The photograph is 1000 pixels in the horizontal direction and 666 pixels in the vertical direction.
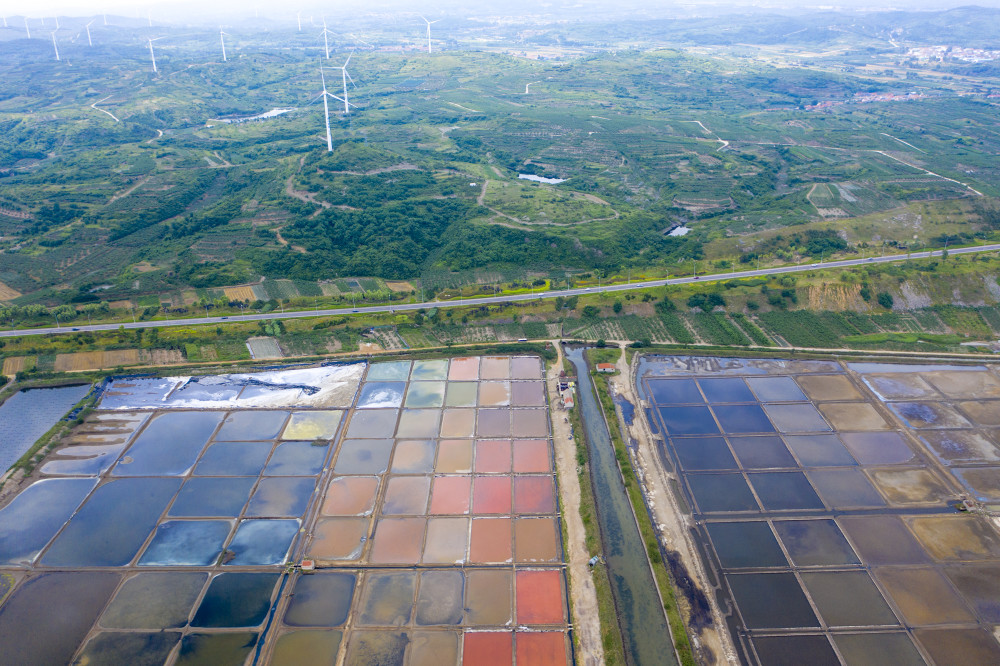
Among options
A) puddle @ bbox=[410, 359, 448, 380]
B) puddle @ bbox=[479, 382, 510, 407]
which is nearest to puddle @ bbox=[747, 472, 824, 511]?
puddle @ bbox=[479, 382, 510, 407]

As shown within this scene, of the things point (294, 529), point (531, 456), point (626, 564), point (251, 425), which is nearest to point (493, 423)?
point (531, 456)

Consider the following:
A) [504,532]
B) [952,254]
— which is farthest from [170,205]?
[952,254]

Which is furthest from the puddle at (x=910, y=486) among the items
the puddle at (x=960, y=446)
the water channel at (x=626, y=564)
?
the water channel at (x=626, y=564)

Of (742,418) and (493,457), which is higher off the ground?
(742,418)

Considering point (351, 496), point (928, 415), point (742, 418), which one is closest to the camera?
point (351, 496)

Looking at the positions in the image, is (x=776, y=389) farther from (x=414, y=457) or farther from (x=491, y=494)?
(x=414, y=457)

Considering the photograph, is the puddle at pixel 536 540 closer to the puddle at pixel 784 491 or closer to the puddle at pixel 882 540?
the puddle at pixel 784 491

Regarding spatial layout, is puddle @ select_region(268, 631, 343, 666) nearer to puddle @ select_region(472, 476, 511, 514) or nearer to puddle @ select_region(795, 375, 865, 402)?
puddle @ select_region(472, 476, 511, 514)
